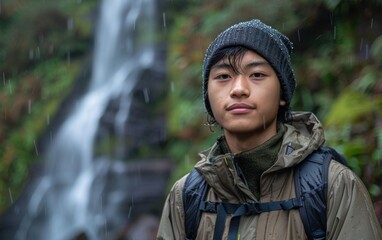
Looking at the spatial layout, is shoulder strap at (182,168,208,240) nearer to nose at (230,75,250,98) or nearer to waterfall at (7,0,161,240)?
nose at (230,75,250,98)

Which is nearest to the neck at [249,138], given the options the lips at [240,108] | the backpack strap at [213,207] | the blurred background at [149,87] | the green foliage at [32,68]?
the lips at [240,108]

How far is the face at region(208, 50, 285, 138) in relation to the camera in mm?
2543

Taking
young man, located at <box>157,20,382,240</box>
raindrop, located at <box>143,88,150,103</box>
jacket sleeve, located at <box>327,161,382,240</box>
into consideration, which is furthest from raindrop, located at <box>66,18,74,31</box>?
jacket sleeve, located at <box>327,161,382,240</box>

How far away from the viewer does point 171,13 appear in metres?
14.3

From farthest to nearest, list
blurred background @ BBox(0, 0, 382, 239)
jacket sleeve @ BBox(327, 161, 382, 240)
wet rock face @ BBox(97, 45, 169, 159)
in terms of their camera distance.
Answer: wet rock face @ BBox(97, 45, 169, 159) < blurred background @ BBox(0, 0, 382, 239) < jacket sleeve @ BBox(327, 161, 382, 240)

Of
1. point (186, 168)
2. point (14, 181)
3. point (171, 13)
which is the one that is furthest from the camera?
point (171, 13)

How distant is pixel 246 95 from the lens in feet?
8.34

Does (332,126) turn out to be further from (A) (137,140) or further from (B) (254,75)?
(A) (137,140)

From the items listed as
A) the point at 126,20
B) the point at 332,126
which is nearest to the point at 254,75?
the point at 332,126

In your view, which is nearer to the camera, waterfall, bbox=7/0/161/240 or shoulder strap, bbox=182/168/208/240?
shoulder strap, bbox=182/168/208/240

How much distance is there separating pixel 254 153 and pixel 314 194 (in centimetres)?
35

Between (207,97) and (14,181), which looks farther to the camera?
(14,181)

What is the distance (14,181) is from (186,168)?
527cm

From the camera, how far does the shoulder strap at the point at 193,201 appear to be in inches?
103
